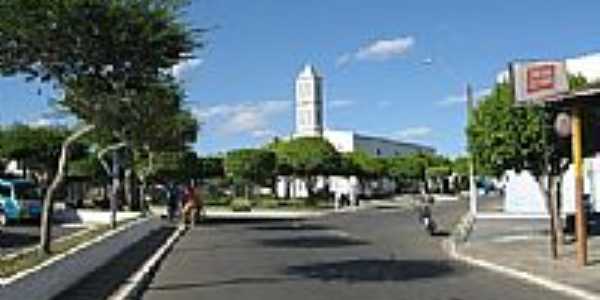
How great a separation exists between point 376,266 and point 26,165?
5488 cm

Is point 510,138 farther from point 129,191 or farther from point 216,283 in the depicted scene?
point 129,191

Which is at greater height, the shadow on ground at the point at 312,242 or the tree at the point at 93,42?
the tree at the point at 93,42

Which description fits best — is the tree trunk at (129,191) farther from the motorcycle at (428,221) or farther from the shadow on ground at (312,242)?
the shadow on ground at (312,242)

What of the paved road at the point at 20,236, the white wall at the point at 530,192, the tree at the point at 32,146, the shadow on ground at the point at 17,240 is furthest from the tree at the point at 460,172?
the shadow on ground at the point at 17,240

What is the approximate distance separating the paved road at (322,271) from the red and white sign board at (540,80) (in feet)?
11.5

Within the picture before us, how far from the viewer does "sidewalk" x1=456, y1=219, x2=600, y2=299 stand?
18.9m

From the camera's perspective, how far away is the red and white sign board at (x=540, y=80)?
22.8m

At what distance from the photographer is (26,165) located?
7544 cm

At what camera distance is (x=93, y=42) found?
20141 mm

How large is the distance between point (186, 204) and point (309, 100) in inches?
4952

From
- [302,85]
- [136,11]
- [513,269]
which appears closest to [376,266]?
[513,269]

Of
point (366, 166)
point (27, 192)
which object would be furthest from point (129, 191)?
point (366, 166)

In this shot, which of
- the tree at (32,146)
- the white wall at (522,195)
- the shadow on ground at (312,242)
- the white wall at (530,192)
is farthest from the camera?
the tree at (32,146)

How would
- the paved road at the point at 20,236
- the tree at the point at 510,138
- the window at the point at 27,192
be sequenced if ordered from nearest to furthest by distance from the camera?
1. the tree at the point at 510,138
2. the paved road at the point at 20,236
3. the window at the point at 27,192
